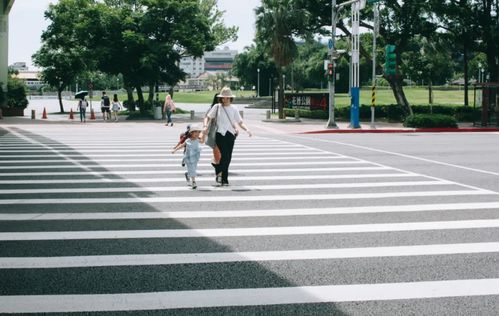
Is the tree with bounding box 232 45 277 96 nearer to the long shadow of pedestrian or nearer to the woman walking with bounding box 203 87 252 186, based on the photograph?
the woman walking with bounding box 203 87 252 186

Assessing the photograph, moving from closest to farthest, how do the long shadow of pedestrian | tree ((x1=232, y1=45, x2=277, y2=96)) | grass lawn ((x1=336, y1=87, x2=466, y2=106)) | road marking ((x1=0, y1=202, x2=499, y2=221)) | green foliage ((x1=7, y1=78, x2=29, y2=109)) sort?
1. the long shadow of pedestrian
2. road marking ((x1=0, y1=202, x2=499, y2=221))
3. green foliage ((x1=7, y1=78, x2=29, y2=109))
4. grass lawn ((x1=336, y1=87, x2=466, y2=106))
5. tree ((x1=232, y1=45, x2=277, y2=96))

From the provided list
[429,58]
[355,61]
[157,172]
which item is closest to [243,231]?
[157,172]

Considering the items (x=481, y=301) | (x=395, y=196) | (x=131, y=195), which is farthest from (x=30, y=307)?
(x=395, y=196)

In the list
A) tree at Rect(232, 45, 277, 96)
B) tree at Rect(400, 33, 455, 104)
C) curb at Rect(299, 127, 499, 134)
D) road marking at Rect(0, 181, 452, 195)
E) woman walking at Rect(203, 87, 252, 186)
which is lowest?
road marking at Rect(0, 181, 452, 195)

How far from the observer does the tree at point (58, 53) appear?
4888cm

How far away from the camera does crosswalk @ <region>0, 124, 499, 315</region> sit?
5199 mm

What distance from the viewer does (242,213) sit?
29.5 ft

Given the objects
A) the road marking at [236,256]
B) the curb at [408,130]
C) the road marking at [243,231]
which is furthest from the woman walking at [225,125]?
the curb at [408,130]

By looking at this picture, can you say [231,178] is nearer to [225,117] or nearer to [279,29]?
[225,117]

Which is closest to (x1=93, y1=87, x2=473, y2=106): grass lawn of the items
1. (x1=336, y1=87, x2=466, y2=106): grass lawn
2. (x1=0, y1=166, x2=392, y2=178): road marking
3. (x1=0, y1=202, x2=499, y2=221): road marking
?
(x1=336, y1=87, x2=466, y2=106): grass lawn

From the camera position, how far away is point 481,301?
512 cm

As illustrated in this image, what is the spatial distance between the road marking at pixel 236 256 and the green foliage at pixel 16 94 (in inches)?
1657

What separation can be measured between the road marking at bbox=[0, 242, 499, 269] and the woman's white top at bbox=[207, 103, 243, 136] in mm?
5325

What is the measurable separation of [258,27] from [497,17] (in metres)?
15.0
